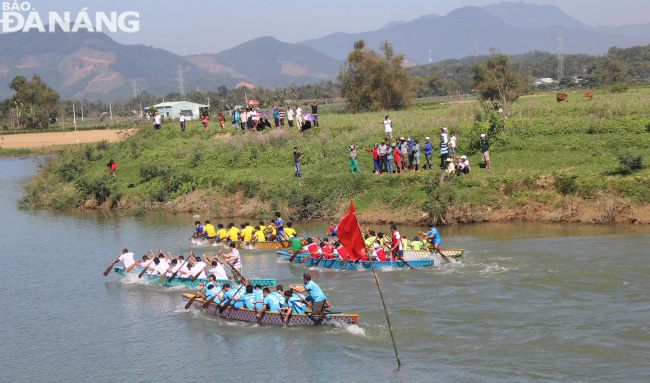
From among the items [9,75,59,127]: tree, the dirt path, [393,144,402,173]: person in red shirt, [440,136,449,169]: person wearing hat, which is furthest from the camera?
[9,75,59,127]: tree

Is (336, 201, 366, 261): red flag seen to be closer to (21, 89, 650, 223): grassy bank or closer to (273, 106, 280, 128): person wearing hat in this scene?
(21, 89, 650, 223): grassy bank

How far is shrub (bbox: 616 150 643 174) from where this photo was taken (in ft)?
99.8

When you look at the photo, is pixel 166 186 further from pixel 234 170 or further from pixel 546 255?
pixel 546 255

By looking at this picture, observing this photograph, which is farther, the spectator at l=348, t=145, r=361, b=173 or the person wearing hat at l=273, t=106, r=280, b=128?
the person wearing hat at l=273, t=106, r=280, b=128

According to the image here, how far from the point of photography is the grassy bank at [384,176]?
103ft

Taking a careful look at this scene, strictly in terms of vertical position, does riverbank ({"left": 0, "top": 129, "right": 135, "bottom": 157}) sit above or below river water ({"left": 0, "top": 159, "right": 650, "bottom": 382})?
above

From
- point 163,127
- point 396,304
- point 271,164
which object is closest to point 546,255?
point 396,304

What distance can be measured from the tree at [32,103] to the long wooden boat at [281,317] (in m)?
99.1

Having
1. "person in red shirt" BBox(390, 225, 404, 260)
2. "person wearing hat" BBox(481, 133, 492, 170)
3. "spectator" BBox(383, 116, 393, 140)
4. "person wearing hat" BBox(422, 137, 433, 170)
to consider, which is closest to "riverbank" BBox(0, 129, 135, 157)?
"spectator" BBox(383, 116, 393, 140)

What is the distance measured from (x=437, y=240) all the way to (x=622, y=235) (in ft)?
25.4

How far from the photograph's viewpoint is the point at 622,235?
26797 millimetres

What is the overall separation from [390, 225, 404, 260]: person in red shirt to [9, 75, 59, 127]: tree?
98188mm

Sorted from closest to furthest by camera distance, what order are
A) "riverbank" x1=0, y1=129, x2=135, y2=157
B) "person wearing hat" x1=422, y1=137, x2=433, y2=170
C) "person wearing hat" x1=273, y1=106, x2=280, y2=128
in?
1. "person wearing hat" x1=422, y1=137, x2=433, y2=170
2. "person wearing hat" x1=273, y1=106, x2=280, y2=128
3. "riverbank" x1=0, y1=129, x2=135, y2=157

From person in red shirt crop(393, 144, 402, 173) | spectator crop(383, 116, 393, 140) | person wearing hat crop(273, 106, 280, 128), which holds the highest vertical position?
person wearing hat crop(273, 106, 280, 128)
